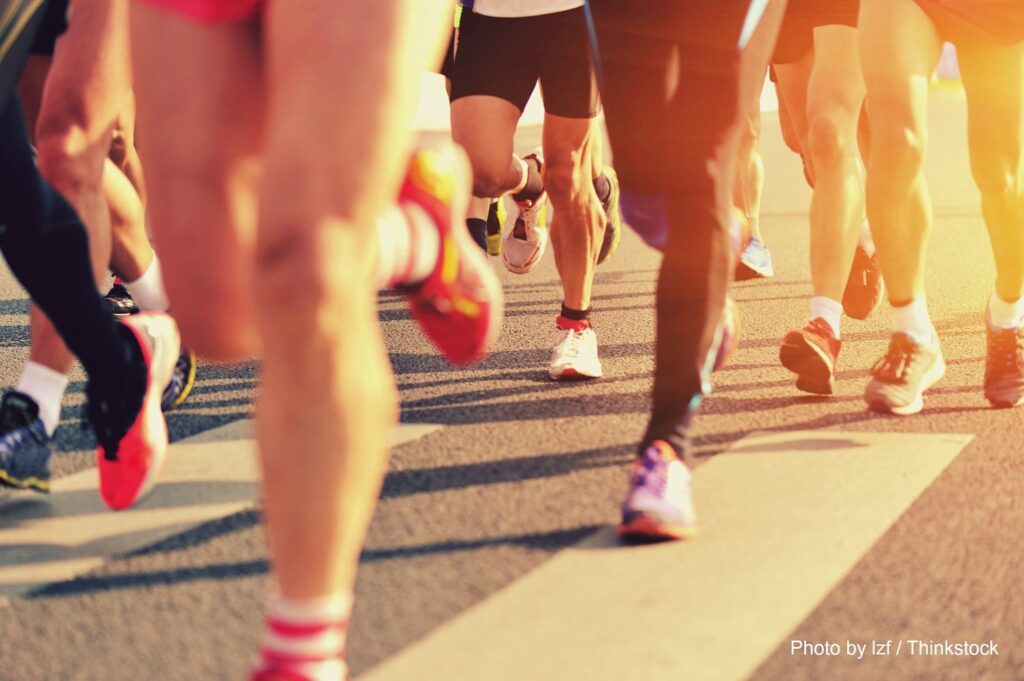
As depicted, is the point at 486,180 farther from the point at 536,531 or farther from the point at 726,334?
the point at 536,531

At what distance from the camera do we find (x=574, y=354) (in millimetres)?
5172

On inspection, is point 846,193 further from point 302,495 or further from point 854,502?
point 302,495

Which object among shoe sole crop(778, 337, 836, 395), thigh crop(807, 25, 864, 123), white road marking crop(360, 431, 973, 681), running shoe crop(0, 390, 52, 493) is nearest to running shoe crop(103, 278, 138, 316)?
running shoe crop(0, 390, 52, 493)

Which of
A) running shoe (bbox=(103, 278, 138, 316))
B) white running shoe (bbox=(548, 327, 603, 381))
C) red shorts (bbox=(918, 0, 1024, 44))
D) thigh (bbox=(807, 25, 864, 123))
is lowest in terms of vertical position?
running shoe (bbox=(103, 278, 138, 316))

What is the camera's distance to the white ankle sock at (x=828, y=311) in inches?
193

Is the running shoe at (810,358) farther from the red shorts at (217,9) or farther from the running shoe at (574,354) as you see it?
the red shorts at (217,9)

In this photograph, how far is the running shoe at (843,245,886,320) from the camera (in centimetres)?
586

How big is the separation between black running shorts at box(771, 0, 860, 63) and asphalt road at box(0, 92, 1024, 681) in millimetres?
1078

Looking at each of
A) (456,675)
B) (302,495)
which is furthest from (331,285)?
(456,675)

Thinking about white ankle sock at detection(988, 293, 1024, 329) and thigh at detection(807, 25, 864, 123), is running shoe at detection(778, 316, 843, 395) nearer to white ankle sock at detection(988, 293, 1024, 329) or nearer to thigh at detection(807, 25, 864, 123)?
white ankle sock at detection(988, 293, 1024, 329)

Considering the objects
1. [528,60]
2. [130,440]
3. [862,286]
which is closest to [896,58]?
[528,60]

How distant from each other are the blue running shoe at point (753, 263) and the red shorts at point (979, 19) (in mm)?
2540

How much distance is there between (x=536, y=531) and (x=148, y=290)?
5.61 feet

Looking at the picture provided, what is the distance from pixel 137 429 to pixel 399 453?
32.1 inches
